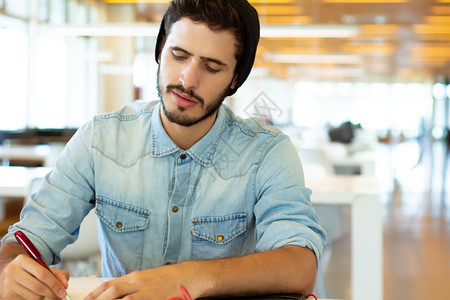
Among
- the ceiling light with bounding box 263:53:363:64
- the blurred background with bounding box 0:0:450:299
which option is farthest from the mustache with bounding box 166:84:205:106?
the ceiling light with bounding box 263:53:363:64

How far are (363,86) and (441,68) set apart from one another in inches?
191

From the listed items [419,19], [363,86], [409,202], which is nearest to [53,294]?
[409,202]

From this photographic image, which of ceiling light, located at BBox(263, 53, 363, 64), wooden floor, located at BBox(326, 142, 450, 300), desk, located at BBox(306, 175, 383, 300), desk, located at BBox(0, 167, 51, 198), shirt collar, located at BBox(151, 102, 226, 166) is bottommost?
wooden floor, located at BBox(326, 142, 450, 300)

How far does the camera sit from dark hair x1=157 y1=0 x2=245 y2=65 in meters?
1.27

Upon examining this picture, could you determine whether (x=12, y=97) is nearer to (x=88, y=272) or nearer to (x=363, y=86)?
(x=88, y=272)

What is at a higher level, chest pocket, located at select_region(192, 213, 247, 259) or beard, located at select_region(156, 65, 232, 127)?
beard, located at select_region(156, 65, 232, 127)

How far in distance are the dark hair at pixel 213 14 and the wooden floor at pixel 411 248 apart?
2328 millimetres

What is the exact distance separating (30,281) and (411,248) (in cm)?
435

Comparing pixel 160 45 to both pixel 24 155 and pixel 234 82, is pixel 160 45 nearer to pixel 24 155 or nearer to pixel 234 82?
pixel 234 82

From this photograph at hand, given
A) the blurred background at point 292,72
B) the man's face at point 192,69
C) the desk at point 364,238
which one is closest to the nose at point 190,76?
the man's face at point 192,69

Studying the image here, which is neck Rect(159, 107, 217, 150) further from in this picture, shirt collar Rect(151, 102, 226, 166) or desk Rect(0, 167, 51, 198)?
desk Rect(0, 167, 51, 198)

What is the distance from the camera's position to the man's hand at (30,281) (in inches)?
39.3

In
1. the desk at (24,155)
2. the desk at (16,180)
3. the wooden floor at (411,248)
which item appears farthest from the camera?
the desk at (24,155)

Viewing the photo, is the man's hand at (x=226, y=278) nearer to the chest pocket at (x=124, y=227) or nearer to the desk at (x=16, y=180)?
the chest pocket at (x=124, y=227)
